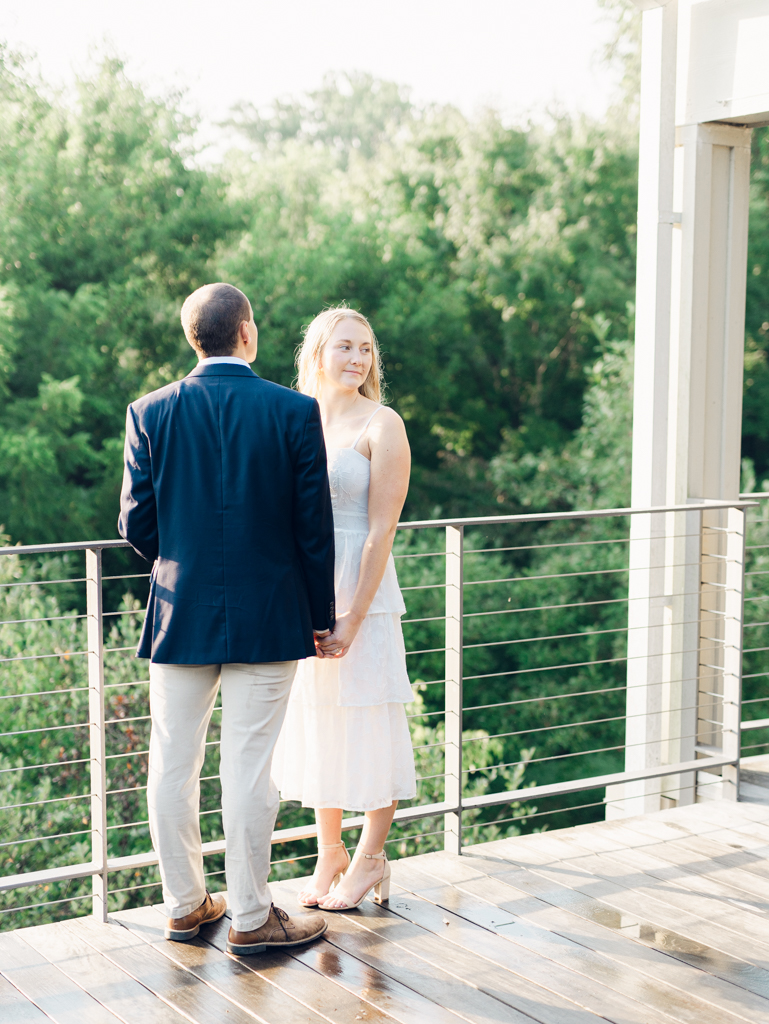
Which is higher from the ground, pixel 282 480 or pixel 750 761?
pixel 282 480

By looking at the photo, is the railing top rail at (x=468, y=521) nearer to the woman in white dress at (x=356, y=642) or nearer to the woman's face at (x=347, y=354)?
the woman in white dress at (x=356, y=642)

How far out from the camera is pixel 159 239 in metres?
11.5

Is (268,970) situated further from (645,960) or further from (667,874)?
(667,874)

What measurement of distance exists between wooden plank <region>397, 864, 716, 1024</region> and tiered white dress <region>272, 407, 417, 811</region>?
0.38 m

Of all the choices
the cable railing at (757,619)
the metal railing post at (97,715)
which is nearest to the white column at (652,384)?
the metal railing post at (97,715)

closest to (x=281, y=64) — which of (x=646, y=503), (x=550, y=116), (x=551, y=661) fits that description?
(x=550, y=116)

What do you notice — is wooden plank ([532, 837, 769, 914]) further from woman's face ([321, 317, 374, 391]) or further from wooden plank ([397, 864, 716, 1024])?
woman's face ([321, 317, 374, 391])

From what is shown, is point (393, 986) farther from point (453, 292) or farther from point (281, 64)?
point (281, 64)

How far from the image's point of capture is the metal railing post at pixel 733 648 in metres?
Answer: 3.79

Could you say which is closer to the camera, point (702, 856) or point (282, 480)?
point (282, 480)

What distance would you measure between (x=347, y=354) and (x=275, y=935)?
1.40 m

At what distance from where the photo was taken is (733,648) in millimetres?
3811

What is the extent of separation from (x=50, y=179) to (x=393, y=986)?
10.1m

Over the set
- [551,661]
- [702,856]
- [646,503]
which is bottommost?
[551,661]
